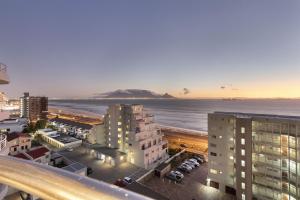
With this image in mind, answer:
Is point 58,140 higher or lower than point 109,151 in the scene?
higher

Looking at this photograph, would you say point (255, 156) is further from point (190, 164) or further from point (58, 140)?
point (58, 140)

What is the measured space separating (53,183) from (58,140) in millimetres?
23658

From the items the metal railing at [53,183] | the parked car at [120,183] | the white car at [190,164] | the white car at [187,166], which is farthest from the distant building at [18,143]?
the metal railing at [53,183]

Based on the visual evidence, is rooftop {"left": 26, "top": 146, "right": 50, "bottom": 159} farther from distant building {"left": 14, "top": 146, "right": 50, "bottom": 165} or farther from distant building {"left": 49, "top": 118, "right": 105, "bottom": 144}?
distant building {"left": 49, "top": 118, "right": 105, "bottom": 144}

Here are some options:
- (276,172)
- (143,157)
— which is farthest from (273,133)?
(143,157)

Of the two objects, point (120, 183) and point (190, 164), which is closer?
point (120, 183)

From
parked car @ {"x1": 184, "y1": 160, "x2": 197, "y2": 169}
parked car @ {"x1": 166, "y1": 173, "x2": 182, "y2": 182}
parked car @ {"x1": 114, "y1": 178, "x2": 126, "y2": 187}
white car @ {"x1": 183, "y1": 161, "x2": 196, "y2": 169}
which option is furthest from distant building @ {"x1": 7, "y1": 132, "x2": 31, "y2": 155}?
parked car @ {"x1": 184, "y1": 160, "x2": 197, "y2": 169}

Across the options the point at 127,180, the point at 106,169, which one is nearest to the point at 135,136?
the point at 106,169

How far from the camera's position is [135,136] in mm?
16688

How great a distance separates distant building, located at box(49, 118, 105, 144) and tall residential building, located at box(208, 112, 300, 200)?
43.4 feet

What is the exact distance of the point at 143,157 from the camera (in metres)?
15.8

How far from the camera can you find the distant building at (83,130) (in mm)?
21141

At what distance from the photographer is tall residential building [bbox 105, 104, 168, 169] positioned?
53.8ft

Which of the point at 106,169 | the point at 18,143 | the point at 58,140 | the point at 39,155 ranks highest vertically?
the point at 18,143
